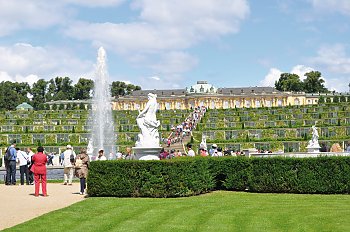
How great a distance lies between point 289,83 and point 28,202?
382 ft

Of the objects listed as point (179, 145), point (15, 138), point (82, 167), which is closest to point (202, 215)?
point (82, 167)

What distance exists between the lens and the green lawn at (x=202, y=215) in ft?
33.0

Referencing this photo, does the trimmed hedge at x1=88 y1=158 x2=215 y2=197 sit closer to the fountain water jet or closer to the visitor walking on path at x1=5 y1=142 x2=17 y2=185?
the visitor walking on path at x1=5 y1=142 x2=17 y2=185

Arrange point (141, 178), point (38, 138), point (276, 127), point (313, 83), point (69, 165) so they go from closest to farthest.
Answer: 1. point (141, 178)
2. point (69, 165)
3. point (276, 127)
4. point (38, 138)
5. point (313, 83)

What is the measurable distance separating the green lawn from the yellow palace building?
110 metres

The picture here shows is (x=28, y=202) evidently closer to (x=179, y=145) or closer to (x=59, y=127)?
(x=179, y=145)

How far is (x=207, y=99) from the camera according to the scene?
127 meters

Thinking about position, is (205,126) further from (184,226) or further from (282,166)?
(184,226)

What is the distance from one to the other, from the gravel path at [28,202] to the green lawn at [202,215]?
1.55ft

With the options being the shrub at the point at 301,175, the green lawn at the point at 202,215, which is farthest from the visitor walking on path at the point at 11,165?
the shrub at the point at 301,175

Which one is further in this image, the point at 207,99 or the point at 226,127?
the point at 207,99

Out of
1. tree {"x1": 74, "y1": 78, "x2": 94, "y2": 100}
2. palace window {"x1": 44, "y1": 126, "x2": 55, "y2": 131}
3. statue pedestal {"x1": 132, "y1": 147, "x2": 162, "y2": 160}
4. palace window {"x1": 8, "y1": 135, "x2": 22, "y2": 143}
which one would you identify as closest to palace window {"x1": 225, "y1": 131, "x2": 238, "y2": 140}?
palace window {"x1": 44, "y1": 126, "x2": 55, "y2": 131}

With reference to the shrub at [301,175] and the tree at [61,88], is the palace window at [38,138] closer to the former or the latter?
the shrub at [301,175]

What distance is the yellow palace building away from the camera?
12512 centimetres
